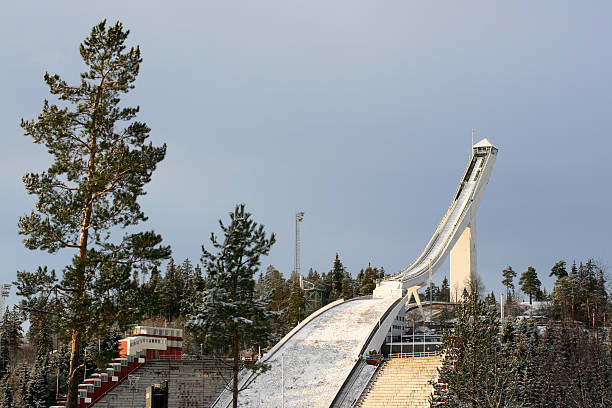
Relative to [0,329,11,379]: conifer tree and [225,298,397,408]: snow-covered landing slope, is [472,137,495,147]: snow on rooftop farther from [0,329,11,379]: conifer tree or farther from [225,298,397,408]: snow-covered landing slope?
[0,329,11,379]: conifer tree

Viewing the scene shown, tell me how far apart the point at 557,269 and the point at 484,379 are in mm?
69354

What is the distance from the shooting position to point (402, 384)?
42250mm

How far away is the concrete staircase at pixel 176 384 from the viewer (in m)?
43.8

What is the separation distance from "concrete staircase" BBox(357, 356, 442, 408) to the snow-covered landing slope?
2075 mm

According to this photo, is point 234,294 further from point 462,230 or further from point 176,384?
point 462,230

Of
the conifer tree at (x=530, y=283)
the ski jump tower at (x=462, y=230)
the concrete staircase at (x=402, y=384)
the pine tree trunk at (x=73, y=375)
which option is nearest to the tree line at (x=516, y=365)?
the concrete staircase at (x=402, y=384)

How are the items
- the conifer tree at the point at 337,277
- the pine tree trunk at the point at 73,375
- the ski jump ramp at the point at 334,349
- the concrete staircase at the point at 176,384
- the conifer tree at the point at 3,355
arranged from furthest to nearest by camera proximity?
1. the conifer tree at the point at 337,277
2. the conifer tree at the point at 3,355
3. the concrete staircase at the point at 176,384
4. the ski jump ramp at the point at 334,349
5. the pine tree trunk at the point at 73,375

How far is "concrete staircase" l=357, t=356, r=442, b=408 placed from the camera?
131ft

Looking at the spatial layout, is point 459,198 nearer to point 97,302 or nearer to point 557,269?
point 557,269

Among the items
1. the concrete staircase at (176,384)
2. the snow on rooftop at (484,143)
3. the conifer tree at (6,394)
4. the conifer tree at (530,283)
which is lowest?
the conifer tree at (6,394)

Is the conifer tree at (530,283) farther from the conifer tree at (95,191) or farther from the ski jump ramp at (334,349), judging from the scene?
the conifer tree at (95,191)

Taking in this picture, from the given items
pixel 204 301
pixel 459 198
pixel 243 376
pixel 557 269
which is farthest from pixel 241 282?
pixel 557 269

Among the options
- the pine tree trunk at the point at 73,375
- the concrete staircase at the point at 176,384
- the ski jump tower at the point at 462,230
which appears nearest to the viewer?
the pine tree trunk at the point at 73,375

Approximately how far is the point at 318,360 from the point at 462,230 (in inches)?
1536
